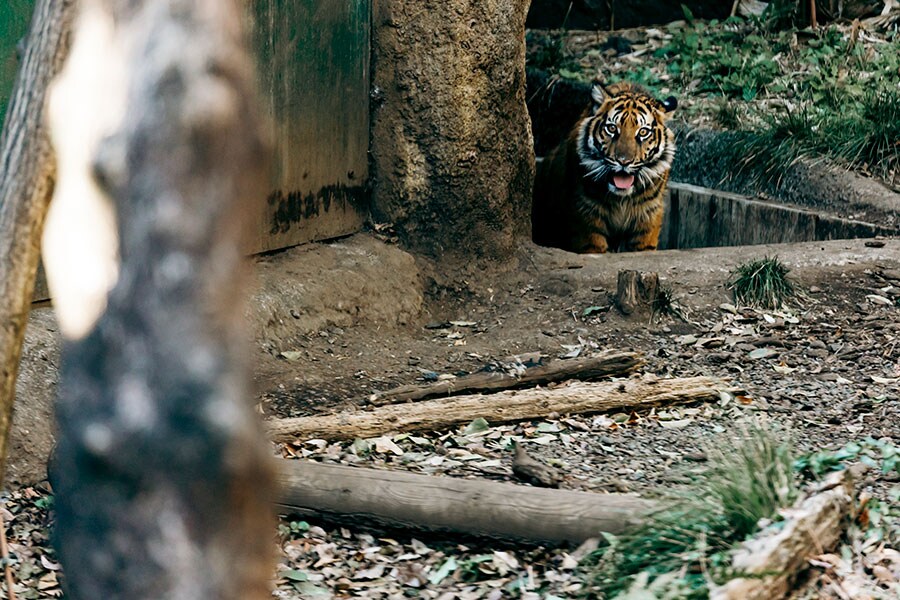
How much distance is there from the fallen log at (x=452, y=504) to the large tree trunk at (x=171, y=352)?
7.16 ft

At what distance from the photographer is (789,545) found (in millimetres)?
3150

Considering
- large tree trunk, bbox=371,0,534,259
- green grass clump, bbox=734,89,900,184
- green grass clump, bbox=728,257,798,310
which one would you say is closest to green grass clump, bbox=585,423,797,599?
green grass clump, bbox=728,257,798,310

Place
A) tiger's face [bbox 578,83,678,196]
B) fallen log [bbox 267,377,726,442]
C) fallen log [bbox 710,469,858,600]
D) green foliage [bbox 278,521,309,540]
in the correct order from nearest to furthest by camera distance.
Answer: fallen log [bbox 710,469,858,600]
green foliage [bbox 278,521,309,540]
fallen log [bbox 267,377,726,442]
tiger's face [bbox 578,83,678,196]

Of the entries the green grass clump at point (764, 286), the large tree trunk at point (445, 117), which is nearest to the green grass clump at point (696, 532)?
the green grass clump at point (764, 286)

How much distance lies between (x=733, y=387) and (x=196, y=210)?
4.07m

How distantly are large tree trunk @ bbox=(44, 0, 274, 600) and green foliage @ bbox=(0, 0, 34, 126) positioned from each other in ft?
12.4

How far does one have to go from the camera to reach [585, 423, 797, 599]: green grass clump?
319 centimetres

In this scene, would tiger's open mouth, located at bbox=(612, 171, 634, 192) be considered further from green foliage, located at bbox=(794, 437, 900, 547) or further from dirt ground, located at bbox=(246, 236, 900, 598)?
green foliage, located at bbox=(794, 437, 900, 547)

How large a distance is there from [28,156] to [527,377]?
315 centimetres

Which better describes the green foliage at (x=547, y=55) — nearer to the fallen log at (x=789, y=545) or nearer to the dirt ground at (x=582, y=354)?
the dirt ground at (x=582, y=354)

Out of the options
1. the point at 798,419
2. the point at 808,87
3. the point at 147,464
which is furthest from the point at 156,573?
the point at 808,87

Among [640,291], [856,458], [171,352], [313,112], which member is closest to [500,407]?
[856,458]

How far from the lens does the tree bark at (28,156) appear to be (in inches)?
93.0

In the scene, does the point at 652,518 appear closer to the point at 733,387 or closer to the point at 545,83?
the point at 733,387
